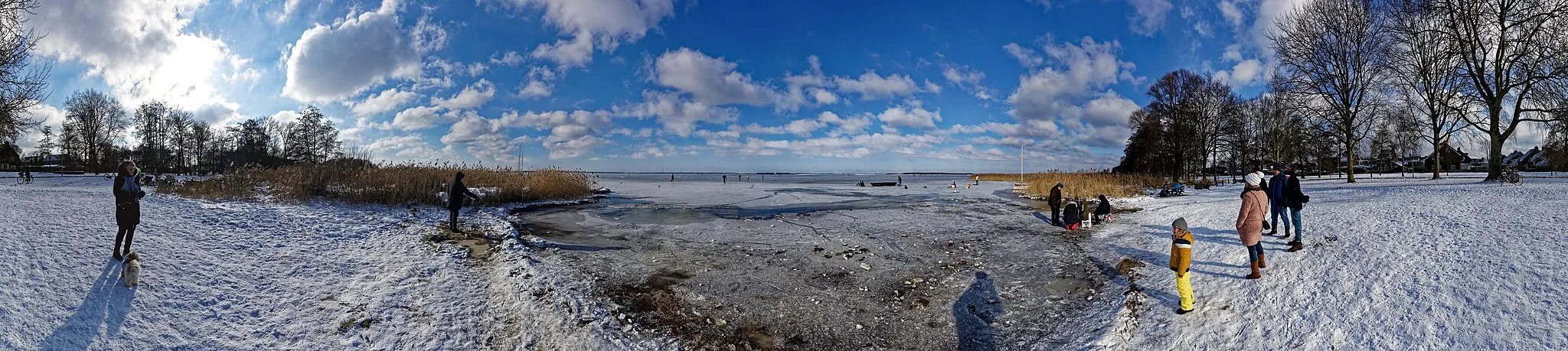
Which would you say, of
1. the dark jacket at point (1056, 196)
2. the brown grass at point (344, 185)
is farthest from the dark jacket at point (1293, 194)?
the brown grass at point (344, 185)

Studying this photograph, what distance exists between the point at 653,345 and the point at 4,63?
2833 centimetres

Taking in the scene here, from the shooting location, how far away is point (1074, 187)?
2720 cm

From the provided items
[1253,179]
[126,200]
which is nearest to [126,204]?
[126,200]

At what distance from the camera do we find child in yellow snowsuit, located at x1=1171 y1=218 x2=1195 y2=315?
6305 mm

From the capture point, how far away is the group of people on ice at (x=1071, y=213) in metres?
13.7

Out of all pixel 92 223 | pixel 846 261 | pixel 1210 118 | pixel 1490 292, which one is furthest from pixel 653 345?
pixel 1210 118

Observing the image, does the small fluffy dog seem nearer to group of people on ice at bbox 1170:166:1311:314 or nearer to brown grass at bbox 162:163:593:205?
brown grass at bbox 162:163:593:205

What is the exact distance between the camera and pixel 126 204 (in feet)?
25.0

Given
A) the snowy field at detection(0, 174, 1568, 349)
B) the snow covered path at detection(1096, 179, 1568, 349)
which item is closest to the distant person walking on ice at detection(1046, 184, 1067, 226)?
the snowy field at detection(0, 174, 1568, 349)

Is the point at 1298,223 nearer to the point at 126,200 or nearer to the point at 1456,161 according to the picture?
the point at 126,200

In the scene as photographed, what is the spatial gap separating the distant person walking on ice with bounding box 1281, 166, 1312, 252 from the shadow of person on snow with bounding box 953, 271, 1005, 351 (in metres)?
4.77

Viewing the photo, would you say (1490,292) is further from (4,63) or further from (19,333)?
(4,63)

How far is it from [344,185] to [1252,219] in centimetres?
2180

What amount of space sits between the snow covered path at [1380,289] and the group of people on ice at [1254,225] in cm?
22
